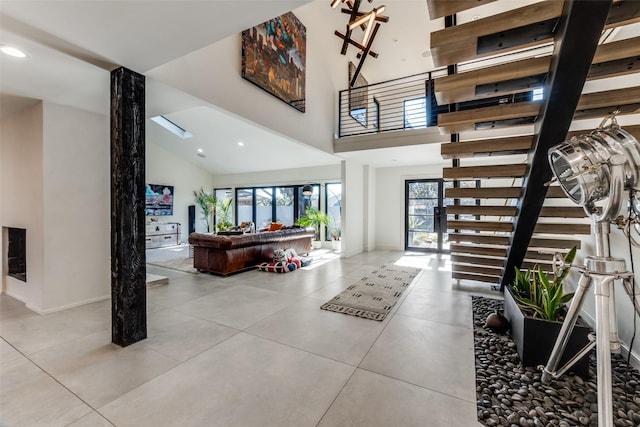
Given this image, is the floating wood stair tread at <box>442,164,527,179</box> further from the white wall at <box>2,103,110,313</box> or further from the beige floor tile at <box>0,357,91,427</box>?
the white wall at <box>2,103,110,313</box>

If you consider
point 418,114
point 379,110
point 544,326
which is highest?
point 379,110

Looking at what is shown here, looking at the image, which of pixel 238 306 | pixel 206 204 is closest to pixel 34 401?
pixel 238 306

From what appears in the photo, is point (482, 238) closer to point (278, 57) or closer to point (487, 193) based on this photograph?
point (487, 193)

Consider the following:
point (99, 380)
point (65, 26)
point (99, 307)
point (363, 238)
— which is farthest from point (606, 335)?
point (363, 238)

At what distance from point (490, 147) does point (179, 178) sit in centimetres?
996

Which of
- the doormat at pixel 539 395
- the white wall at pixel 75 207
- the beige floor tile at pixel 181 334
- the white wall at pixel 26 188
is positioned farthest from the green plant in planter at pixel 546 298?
the white wall at pixel 26 188

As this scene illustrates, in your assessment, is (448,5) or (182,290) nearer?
(448,5)

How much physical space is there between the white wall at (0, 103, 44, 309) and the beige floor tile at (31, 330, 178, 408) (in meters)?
1.42

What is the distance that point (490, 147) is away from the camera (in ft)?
8.49

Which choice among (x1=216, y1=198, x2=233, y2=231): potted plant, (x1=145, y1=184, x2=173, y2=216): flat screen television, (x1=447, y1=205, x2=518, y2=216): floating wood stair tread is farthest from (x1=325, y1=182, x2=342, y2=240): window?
(x1=145, y1=184, x2=173, y2=216): flat screen television

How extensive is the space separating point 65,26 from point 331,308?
3.42m

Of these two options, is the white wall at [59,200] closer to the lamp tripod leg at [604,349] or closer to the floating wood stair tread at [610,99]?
the lamp tripod leg at [604,349]

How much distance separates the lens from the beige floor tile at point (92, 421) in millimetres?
1552

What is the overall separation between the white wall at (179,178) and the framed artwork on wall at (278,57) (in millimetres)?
6444
